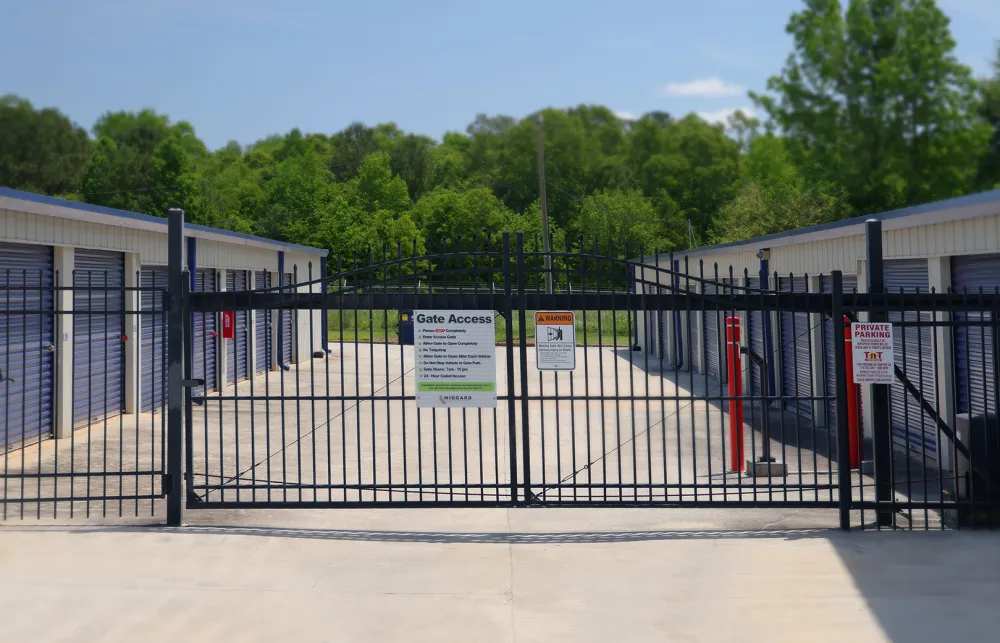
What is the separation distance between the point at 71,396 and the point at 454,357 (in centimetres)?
625

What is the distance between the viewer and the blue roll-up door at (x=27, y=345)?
1250 cm

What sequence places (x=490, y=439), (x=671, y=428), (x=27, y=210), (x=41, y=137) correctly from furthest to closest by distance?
(x=41, y=137)
(x=671, y=428)
(x=490, y=439)
(x=27, y=210)

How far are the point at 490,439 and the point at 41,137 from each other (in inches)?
2384

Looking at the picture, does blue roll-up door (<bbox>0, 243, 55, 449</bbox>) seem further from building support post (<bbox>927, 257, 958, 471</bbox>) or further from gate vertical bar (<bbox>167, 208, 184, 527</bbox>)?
building support post (<bbox>927, 257, 958, 471</bbox>)

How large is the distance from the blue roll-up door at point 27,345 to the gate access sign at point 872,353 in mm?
9750

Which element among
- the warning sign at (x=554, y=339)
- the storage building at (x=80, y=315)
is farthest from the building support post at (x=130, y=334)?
the warning sign at (x=554, y=339)

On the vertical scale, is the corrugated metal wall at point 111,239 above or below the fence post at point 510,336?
above

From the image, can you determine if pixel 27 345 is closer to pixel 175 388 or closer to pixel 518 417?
pixel 175 388

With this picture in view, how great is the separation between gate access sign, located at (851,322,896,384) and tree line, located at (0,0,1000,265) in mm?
36073

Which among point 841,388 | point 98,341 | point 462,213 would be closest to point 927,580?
point 841,388

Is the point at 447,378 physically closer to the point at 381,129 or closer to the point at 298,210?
the point at 298,210

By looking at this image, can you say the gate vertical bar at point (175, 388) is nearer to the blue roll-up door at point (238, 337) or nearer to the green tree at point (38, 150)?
the blue roll-up door at point (238, 337)

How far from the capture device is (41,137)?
64.8 m

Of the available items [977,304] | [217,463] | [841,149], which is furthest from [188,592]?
[841,149]
